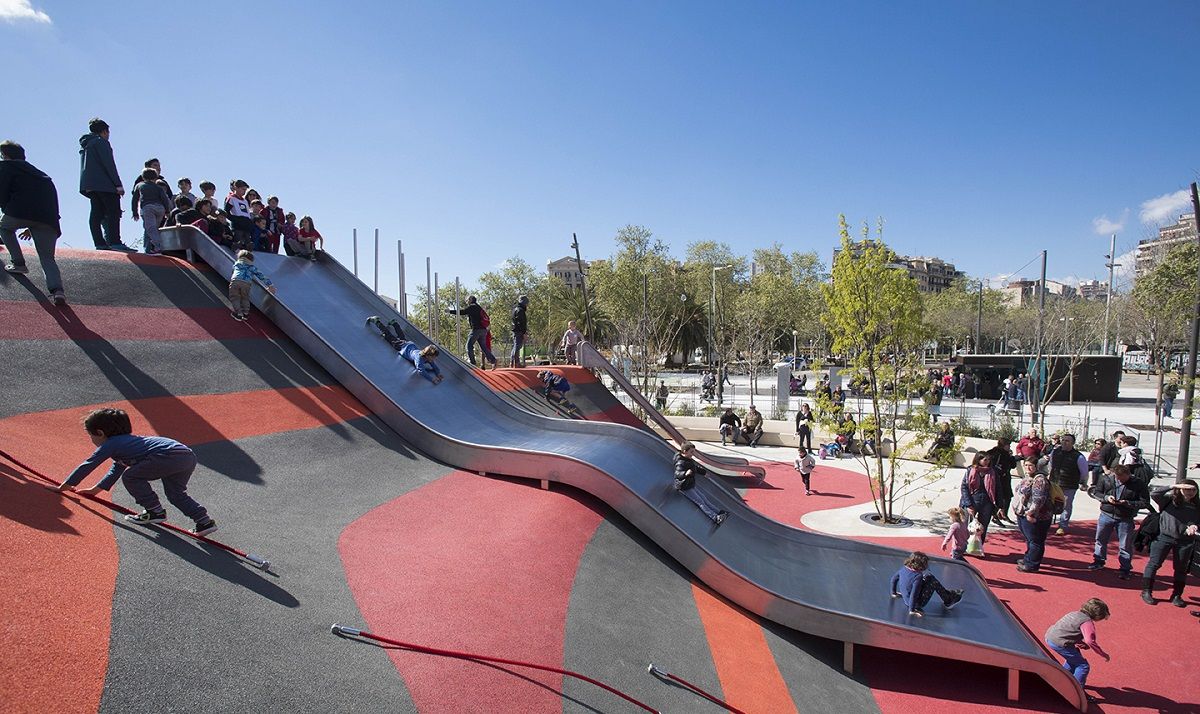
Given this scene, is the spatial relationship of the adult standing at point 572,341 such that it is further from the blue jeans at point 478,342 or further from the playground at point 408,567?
the playground at point 408,567

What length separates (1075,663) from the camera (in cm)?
624

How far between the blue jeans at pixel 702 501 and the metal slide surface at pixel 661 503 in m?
0.12

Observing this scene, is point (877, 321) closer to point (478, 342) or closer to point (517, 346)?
point (517, 346)

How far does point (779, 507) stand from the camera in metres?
13.0

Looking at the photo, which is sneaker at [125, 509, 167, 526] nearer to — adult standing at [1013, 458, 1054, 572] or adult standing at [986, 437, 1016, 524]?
adult standing at [1013, 458, 1054, 572]

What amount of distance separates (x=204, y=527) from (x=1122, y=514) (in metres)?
12.3

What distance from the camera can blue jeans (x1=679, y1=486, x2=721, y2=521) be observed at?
8.41m

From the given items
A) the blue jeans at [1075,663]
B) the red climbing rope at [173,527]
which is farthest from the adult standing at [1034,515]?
the red climbing rope at [173,527]

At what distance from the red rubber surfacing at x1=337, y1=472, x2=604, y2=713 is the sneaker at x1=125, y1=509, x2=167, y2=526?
1.50 meters

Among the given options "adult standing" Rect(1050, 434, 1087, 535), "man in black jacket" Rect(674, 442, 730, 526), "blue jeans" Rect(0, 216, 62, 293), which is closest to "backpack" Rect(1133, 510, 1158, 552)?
"adult standing" Rect(1050, 434, 1087, 535)

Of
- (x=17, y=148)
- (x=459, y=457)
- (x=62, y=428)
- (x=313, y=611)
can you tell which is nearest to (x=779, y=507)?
(x=459, y=457)

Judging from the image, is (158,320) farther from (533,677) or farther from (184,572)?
(533,677)

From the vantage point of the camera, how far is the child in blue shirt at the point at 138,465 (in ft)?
14.5

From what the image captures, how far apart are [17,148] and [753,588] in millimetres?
11466
